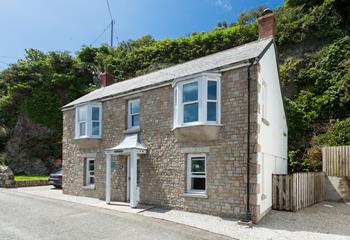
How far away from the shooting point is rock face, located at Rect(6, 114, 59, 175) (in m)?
34.2

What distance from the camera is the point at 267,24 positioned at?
51.2ft

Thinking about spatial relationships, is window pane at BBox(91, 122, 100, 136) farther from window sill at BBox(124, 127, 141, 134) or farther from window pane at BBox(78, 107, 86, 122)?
window sill at BBox(124, 127, 141, 134)

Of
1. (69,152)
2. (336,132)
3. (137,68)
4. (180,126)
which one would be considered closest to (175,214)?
(180,126)

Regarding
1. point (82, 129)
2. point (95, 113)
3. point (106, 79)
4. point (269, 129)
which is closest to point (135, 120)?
point (95, 113)

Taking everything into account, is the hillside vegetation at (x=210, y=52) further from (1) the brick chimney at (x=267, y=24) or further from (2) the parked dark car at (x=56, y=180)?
(2) the parked dark car at (x=56, y=180)

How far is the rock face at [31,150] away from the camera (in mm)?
34250

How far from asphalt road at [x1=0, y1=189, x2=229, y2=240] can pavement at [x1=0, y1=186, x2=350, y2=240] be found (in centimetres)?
43

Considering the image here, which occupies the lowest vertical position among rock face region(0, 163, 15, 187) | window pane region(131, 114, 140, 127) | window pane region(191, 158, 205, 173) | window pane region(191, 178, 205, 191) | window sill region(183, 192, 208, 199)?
rock face region(0, 163, 15, 187)

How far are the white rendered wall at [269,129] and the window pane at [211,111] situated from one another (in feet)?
5.99

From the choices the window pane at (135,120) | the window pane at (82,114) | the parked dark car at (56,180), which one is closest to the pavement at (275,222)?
the window pane at (135,120)

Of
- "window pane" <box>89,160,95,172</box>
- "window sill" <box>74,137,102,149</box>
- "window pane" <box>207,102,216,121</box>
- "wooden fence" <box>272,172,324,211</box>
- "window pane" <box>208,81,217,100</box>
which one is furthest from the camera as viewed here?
"window pane" <box>89,160,95,172</box>

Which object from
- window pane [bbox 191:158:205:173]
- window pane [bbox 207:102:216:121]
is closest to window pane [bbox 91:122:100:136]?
window pane [bbox 191:158:205:173]

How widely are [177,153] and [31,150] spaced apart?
2588 cm

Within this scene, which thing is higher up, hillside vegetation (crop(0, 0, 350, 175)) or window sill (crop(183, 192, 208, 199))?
hillside vegetation (crop(0, 0, 350, 175))
